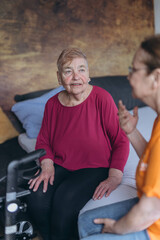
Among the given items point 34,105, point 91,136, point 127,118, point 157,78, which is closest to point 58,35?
point 34,105

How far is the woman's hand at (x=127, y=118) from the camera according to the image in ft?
3.74

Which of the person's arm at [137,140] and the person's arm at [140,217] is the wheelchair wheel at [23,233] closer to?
the person's arm at [140,217]

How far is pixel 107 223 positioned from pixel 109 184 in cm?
43

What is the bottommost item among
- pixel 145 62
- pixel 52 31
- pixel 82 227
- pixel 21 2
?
pixel 82 227

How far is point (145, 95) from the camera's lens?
101cm

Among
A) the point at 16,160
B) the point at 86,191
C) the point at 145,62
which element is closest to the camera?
the point at 145,62

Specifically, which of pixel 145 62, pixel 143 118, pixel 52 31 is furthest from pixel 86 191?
pixel 52 31

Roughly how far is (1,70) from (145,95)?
74.8 inches

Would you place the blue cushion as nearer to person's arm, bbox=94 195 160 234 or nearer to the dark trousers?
the dark trousers

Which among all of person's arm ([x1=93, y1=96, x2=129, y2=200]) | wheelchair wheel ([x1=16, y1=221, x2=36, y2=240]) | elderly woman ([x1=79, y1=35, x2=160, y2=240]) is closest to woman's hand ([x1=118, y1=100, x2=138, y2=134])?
elderly woman ([x1=79, y1=35, x2=160, y2=240])

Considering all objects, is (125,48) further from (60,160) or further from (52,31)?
(60,160)

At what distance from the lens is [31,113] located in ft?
7.91

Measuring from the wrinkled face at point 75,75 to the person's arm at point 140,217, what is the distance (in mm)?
890

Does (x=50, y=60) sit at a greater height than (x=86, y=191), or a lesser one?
greater
